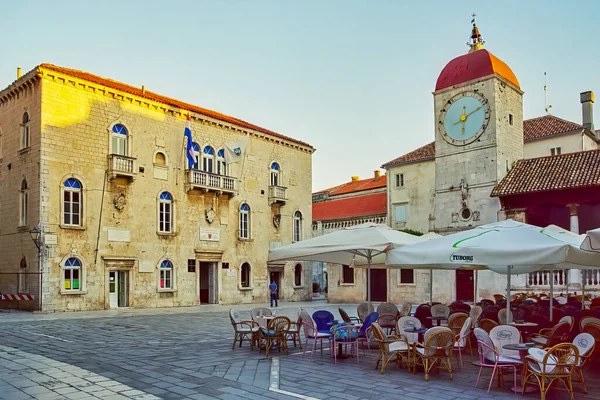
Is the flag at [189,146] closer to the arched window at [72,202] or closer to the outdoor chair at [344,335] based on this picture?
the arched window at [72,202]

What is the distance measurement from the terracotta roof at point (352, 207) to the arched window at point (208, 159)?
9.93 metres

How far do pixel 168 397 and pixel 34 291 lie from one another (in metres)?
18.7

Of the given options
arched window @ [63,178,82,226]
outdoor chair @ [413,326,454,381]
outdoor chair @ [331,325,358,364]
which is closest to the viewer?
outdoor chair @ [413,326,454,381]

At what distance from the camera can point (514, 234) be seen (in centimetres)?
897

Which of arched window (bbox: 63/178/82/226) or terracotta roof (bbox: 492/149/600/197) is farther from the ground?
terracotta roof (bbox: 492/149/600/197)

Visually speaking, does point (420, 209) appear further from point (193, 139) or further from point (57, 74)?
point (57, 74)

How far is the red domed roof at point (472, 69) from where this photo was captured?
26.7m

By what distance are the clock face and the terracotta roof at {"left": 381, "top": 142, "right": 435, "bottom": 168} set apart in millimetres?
5330

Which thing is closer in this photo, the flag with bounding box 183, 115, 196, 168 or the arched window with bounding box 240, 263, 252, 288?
the flag with bounding box 183, 115, 196, 168

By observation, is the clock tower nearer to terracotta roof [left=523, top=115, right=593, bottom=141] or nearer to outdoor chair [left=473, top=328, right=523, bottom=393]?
terracotta roof [left=523, top=115, right=593, bottom=141]

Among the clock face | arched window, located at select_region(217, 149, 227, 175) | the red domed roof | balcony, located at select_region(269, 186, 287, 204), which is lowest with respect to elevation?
balcony, located at select_region(269, 186, 287, 204)

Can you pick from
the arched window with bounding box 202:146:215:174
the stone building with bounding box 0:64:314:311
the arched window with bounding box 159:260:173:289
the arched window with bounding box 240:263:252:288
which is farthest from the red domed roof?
the arched window with bounding box 159:260:173:289

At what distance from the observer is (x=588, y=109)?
114 ft

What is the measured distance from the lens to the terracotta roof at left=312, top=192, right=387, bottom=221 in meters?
37.7
